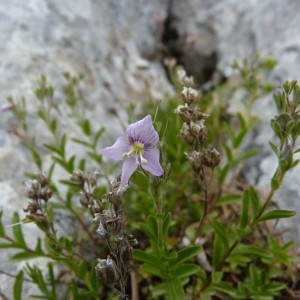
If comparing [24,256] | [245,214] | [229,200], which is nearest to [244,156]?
[229,200]

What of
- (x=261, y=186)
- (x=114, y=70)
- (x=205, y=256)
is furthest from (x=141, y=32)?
(x=205, y=256)

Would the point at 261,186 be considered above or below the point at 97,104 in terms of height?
below

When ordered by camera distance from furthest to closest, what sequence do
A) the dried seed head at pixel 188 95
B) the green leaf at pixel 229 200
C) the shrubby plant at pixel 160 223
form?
the green leaf at pixel 229 200 → the dried seed head at pixel 188 95 → the shrubby plant at pixel 160 223

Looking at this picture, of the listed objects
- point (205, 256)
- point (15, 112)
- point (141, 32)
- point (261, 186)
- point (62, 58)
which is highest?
point (141, 32)

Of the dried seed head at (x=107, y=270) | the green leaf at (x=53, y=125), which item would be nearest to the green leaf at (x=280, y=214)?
the dried seed head at (x=107, y=270)

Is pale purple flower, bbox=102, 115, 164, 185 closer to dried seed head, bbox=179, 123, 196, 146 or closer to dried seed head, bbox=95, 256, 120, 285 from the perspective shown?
dried seed head, bbox=179, 123, 196, 146

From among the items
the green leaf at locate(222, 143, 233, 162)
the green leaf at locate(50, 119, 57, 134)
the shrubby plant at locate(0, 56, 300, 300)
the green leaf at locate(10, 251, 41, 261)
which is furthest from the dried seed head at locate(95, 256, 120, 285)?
the green leaf at locate(50, 119, 57, 134)

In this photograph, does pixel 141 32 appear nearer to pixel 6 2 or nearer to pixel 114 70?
pixel 114 70

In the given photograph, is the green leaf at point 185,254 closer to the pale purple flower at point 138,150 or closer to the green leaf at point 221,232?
the green leaf at point 221,232
